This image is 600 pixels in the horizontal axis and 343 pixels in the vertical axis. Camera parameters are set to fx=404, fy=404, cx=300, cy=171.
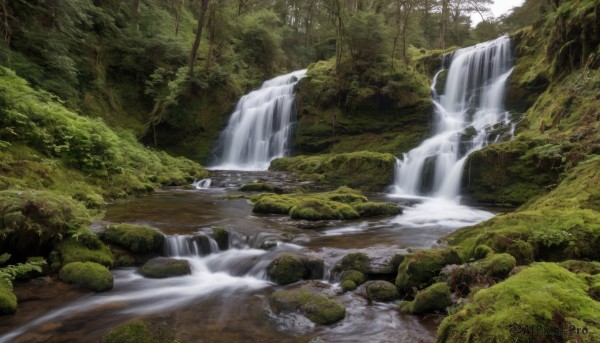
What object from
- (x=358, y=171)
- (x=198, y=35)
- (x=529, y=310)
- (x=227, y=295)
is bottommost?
(x=227, y=295)

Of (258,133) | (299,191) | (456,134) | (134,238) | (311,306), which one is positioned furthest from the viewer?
(258,133)

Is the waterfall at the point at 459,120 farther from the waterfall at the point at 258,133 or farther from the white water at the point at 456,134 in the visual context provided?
the waterfall at the point at 258,133

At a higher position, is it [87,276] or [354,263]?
[354,263]

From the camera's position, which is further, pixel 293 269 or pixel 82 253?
pixel 293 269

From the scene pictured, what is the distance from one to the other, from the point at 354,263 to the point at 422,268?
118 cm

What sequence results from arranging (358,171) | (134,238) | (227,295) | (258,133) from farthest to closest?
(258,133) < (358,171) < (134,238) < (227,295)

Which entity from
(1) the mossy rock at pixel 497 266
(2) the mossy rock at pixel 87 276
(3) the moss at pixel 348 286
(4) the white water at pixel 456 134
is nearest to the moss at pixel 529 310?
(1) the mossy rock at pixel 497 266

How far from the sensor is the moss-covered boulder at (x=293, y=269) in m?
6.51

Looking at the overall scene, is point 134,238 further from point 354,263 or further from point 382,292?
point 382,292

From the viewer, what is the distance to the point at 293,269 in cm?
657

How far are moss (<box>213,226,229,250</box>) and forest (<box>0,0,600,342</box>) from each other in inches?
1.8

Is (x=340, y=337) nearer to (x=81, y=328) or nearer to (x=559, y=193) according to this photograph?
(x=81, y=328)

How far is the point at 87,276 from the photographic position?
5.95 meters

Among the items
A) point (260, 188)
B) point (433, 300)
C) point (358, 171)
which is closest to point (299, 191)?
point (260, 188)
